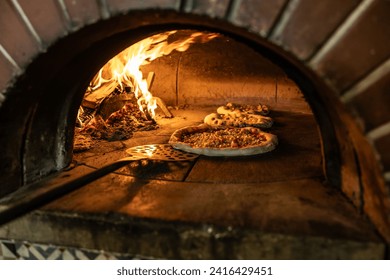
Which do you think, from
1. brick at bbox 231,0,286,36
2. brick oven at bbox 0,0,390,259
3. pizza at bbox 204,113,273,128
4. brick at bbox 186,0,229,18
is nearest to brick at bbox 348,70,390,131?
brick oven at bbox 0,0,390,259

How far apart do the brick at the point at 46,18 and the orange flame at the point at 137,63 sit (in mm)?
1642

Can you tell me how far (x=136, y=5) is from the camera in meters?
1.42

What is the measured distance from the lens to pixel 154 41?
3.22 meters

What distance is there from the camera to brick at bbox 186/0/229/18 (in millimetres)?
1347

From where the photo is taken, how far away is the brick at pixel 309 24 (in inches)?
49.4

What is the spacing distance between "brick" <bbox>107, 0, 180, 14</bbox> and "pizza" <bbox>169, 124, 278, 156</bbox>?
1.28 meters

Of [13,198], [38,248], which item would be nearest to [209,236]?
[38,248]

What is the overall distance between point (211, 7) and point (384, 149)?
82cm


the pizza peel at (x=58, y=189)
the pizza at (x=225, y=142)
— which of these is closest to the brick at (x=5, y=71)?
the pizza peel at (x=58, y=189)

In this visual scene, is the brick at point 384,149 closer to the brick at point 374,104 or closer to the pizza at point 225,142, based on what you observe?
the brick at point 374,104

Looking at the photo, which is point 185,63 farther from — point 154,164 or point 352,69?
point 352,69

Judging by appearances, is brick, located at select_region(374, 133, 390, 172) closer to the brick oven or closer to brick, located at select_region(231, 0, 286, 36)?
the brick oven

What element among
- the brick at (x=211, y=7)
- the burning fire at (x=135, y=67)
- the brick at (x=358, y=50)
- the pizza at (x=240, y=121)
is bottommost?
the brick at (x=358, y=50)

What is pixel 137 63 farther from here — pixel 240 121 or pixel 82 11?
pixel 82 11
